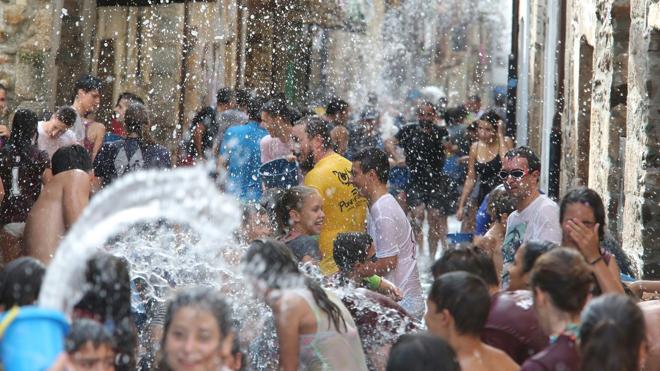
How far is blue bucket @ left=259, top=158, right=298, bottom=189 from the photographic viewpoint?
39.8ft

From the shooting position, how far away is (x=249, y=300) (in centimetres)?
816

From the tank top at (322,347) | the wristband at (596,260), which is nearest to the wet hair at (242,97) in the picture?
the wristband at (596,260)

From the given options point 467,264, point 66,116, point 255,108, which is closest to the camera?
point 467,264

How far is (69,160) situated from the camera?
895 centimetres

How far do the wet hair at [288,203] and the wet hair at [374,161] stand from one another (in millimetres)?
584

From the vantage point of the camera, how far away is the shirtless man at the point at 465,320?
19.4ft

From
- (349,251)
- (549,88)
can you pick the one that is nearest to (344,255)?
(349,251)

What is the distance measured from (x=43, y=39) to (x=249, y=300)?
655 centimetres

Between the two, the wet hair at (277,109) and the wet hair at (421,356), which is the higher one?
the wet hair at (277,109)

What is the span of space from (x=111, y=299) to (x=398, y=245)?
11.5 ft

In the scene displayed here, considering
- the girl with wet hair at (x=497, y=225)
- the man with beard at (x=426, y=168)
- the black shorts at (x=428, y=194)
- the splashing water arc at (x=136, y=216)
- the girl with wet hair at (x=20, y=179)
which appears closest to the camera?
the splashing water arc at (x=136, y=216)

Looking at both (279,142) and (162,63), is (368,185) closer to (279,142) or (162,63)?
(279,142)

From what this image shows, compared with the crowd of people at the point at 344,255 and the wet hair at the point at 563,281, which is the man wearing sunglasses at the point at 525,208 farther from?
the wet hair at the point at 563,281

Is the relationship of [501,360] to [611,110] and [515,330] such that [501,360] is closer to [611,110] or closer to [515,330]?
[515,330]
